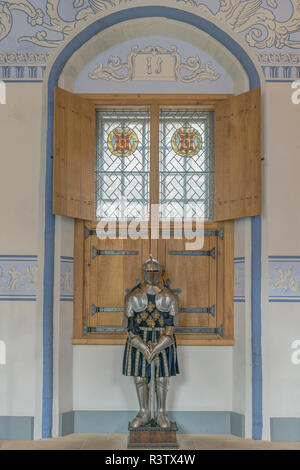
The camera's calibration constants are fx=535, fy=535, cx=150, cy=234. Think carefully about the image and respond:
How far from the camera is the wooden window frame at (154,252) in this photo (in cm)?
466

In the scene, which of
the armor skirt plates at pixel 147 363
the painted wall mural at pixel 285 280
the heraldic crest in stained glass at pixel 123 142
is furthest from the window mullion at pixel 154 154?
the painted wall mural at pixel 285 280

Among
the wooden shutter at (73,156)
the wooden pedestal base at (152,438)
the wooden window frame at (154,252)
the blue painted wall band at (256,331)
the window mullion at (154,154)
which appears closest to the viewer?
the wooden pedestal base at (152,438)

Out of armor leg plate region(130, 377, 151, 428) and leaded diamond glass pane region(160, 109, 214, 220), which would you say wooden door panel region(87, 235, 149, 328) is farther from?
armor leg plate region(130, 377, 151, 428)

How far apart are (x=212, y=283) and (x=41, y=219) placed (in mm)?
1595

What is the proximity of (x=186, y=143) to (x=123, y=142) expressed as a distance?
1.91ft

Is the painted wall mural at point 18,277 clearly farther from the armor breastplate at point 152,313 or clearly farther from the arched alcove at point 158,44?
the arched alcove at point 158,44

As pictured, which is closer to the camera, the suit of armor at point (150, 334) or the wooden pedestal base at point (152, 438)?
the wooden pedestal base at point (152, 438)

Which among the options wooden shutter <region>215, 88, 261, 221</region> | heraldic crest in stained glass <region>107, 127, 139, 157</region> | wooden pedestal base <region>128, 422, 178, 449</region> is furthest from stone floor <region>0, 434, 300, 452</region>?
heraldic crest in stained glass <region>107, 127, 139, 157</region>

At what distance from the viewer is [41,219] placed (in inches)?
178

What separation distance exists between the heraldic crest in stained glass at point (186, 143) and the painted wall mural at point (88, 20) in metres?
0.85

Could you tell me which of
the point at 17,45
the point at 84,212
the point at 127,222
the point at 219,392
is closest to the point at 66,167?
the point at 84,212

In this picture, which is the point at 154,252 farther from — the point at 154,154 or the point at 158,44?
the point at 158,44

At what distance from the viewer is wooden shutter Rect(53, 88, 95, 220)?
14.8 feet

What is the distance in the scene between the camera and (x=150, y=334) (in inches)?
168
